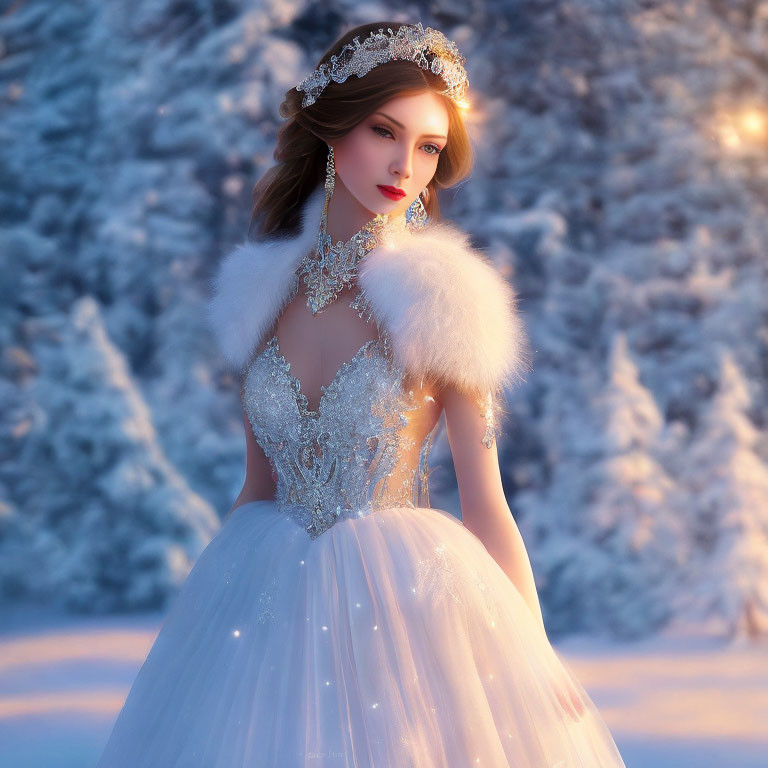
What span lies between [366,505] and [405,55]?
3.23 ft

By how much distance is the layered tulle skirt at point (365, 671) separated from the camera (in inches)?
67.7

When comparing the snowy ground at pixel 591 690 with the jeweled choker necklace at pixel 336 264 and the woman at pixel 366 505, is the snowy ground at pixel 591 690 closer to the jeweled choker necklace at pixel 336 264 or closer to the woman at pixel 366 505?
the woman at pixel 366 505

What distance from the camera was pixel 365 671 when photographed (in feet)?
5.81

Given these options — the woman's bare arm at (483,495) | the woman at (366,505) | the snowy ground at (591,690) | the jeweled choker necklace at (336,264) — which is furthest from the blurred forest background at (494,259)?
the woman's bare arm at (483,495)

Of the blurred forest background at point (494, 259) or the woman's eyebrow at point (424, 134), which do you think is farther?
the blurred forest background at point (494, 259)

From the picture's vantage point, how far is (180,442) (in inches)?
188

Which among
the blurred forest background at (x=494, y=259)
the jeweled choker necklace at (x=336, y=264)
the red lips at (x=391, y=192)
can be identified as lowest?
the jeweled choker necklace at (x=336, y=264)

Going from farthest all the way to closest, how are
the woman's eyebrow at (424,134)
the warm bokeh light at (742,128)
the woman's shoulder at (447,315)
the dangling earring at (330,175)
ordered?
the warm bokeh light at (742,128), the dangling earring at (330,175), the woman's eyebrow at (424,134), the woman's shoulder at (447,315)

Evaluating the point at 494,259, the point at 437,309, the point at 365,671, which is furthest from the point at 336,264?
the point at 494,259

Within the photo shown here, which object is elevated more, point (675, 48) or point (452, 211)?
point (675, 48)

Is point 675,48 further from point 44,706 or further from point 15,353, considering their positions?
point 44,706

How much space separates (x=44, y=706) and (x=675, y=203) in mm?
3753

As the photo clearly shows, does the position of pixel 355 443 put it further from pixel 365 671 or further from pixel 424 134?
pixel 424 134

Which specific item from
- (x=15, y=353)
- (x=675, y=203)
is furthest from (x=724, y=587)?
(x=15, y=353)
